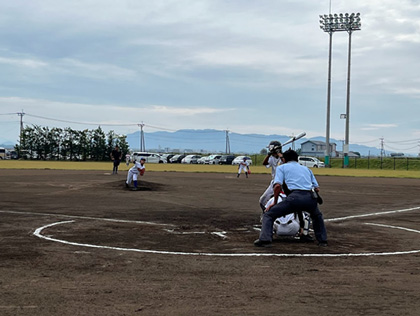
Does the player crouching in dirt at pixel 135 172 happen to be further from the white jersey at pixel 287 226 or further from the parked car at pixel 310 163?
the parked car at pixel 310 163

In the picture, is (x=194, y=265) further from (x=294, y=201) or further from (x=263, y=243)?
(x=294, y=201)

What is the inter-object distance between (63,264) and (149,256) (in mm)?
1368

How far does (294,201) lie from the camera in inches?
367

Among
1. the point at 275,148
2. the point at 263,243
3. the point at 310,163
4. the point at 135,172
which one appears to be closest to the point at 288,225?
the point at 263,243

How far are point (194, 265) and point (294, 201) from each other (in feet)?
8.35

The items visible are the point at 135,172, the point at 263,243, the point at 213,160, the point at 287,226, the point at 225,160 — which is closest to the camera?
the point at 263,243

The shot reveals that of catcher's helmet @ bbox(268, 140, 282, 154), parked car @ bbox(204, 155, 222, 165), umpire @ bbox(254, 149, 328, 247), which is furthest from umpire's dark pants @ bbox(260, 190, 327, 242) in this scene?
parked car @ bbox(204, 155, 222, 165)

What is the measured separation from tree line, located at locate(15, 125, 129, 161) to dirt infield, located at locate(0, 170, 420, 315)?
65899mm

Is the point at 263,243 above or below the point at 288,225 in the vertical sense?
below

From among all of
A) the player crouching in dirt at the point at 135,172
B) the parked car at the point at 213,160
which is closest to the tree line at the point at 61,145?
the parked car at the point at 213,160

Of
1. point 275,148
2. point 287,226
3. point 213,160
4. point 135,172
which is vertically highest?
point 275,148

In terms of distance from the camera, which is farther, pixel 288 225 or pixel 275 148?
pixel 275 148

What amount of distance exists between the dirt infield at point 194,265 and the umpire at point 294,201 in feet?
0.99

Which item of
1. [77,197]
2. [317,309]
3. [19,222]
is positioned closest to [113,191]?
[77,197]
